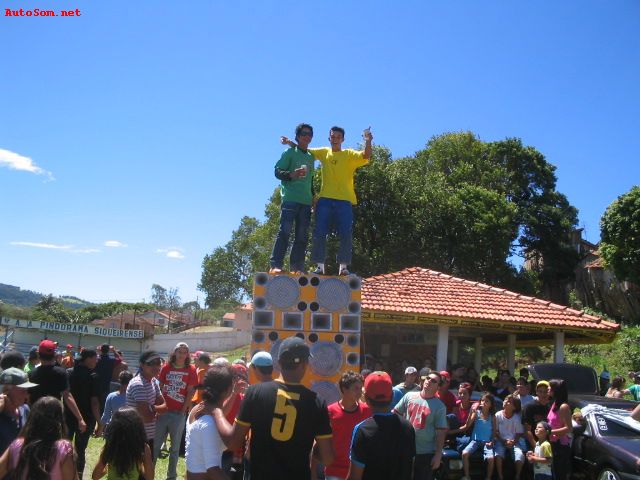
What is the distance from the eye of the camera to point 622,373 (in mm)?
22359

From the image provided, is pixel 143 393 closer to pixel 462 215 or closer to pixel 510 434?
pixel 510 434

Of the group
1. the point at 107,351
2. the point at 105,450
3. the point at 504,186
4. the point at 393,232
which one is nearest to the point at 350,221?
the point at 107,351

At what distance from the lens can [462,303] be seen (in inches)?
519

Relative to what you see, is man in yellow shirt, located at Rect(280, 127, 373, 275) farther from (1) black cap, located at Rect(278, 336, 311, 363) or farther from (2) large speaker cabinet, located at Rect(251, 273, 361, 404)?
(1) black cap, located at Rect(278, 336, 311, 363)

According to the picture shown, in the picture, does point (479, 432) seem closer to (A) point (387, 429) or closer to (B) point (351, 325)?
(B) point (351, 325)

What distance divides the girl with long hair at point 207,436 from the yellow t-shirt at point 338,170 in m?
4.04

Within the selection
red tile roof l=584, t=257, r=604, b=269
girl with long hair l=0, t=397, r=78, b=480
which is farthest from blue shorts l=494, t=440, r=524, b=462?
red tile roof l=584, t=257, r=604, b=269

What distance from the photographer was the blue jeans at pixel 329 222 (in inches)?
293

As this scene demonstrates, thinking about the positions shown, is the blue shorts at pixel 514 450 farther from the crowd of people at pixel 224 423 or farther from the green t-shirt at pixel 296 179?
the green t-shirt at pixel 296 179

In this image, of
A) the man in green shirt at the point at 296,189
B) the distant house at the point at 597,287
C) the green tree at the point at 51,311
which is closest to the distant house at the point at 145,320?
the green tree at the point at 51,311

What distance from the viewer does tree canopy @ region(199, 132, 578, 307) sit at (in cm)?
2414

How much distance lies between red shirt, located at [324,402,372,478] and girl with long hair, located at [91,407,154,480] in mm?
1372

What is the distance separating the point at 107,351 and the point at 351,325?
3.60 metres

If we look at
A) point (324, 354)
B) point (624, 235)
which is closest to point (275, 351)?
point (324, 354)
